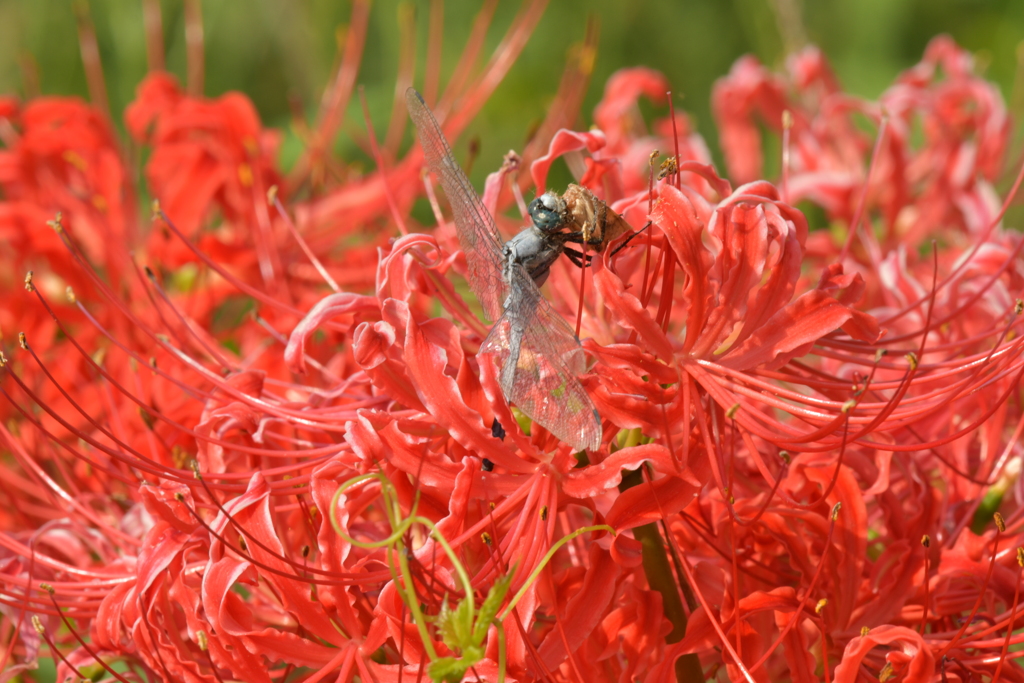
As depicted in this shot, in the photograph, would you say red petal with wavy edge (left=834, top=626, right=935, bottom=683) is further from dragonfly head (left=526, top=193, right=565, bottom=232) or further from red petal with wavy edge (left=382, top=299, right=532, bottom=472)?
dragonfly head (left=526, top=193, right=565, bottom=232)

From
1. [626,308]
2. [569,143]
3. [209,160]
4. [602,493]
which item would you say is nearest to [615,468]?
[602,493]

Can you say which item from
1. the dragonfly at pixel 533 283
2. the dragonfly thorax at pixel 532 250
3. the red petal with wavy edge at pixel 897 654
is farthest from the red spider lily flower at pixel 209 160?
the red petal with wavy edge at pixel 897 654

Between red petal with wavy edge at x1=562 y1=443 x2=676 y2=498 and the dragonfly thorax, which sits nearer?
red petal with wavy edge at x1=562 y1=443 x2=676 y2=498

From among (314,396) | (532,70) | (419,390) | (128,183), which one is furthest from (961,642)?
(532,70)

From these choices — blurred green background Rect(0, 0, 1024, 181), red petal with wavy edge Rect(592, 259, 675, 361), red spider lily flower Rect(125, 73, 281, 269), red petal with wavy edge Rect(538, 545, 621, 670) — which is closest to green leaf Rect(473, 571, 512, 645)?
red petal with wavy edge Rect(538, 545, 621, 670)

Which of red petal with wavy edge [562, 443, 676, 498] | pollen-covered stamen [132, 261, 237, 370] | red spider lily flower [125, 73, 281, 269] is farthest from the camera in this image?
red spider lily flower [125, 73, 281, 269]

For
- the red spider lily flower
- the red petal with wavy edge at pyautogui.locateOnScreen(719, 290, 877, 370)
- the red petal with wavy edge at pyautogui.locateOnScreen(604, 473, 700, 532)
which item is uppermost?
the red spider lily flower
